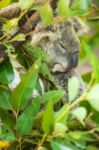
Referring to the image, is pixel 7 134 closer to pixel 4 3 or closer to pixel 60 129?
pixel 60 129

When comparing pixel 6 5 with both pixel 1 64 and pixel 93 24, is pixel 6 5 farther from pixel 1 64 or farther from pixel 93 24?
pixel 93 24

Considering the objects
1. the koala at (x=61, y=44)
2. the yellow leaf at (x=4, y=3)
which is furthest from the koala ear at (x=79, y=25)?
the yellow leaf at (x=4, y=3)

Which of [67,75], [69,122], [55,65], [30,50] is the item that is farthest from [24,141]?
[67,75]

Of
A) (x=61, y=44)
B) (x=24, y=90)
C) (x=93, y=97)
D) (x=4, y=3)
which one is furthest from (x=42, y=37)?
(x=93, y=97)

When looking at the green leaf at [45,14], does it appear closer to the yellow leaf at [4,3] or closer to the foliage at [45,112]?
the foliage at [45,112]

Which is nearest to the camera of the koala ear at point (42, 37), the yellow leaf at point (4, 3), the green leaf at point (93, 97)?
the green leaf at point (93, 97)
